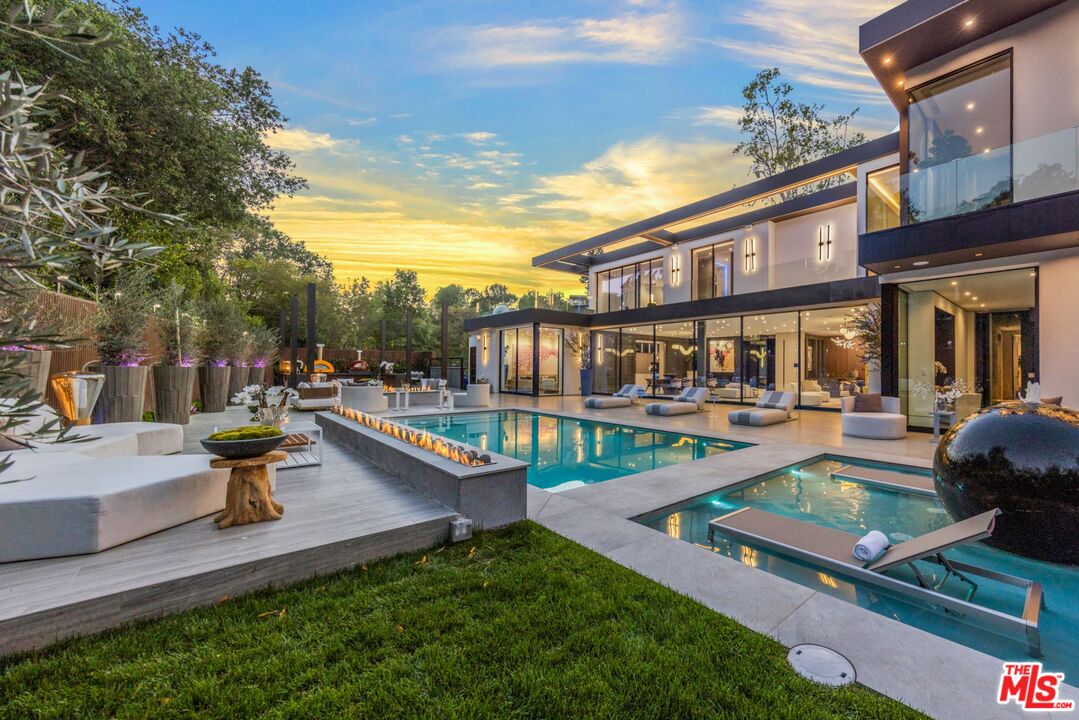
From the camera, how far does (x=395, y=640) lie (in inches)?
90.5

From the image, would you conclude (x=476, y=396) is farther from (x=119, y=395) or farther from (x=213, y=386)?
(x=119, y=395)

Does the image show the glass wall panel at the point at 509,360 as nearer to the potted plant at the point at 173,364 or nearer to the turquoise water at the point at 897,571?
the potted plant at the point at 173,364

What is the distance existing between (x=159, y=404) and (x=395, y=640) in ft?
28.4

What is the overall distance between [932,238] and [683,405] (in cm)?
644

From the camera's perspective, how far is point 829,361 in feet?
52.4

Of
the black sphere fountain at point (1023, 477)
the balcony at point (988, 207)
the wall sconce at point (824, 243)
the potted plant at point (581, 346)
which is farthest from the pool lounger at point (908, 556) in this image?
the potted plant at point (581, 346)

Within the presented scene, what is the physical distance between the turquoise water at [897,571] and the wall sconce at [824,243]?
10180 millimetres

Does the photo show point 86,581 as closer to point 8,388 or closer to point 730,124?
point 8,388

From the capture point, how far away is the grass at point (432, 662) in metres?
1.87

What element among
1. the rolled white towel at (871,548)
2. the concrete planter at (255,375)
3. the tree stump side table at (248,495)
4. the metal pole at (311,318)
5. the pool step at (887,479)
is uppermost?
the metal pole at (311,318)

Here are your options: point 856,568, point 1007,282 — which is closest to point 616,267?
point 1007,282

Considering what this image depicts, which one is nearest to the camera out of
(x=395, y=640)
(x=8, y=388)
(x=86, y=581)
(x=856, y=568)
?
(x=8, y=388)

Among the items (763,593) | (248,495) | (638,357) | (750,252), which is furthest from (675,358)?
(248,495)

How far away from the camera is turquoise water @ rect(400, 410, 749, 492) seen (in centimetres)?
682
